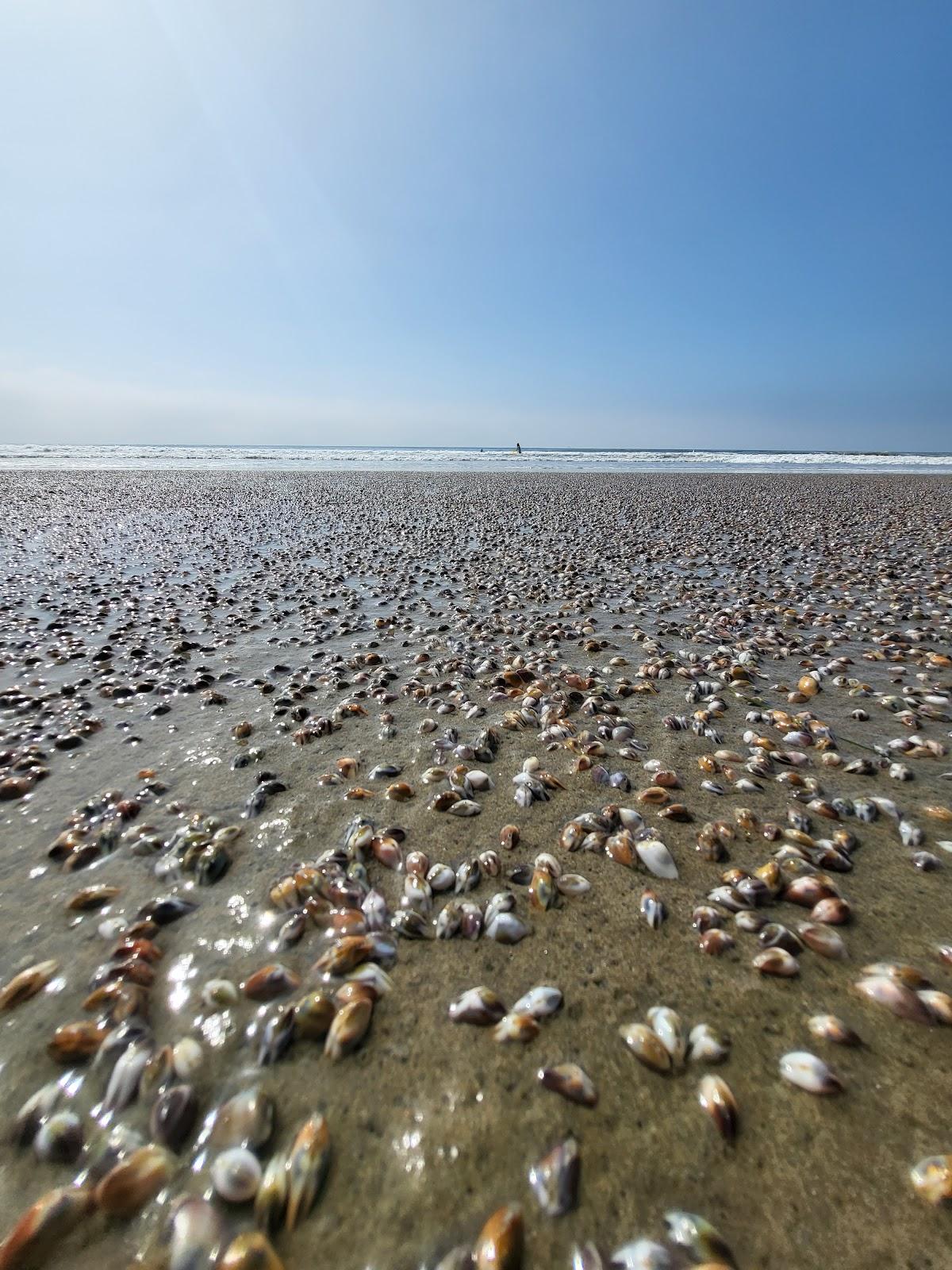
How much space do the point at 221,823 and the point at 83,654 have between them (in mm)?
3553

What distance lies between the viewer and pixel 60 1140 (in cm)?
151

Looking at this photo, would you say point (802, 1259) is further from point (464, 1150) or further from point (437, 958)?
point (437, 958)

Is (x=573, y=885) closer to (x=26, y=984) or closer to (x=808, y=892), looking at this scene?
(x=808, y=892)

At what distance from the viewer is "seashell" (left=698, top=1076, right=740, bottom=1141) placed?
1.51 meters

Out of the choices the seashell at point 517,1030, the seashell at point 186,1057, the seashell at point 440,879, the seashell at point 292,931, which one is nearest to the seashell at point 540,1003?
the seashell at point 517,1030

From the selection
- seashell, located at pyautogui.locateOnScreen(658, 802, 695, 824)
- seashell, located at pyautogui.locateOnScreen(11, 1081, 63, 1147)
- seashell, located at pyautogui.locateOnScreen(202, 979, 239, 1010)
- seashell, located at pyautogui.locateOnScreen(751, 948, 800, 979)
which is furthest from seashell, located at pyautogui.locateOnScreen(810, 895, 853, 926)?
seashell, located at pyautogui.locateOnScreen(11, 1081, 63, 1147)

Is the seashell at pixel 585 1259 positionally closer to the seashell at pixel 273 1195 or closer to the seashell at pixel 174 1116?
the seashell at pixel 273 1195

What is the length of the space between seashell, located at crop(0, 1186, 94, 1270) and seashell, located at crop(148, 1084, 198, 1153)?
0.17 metres

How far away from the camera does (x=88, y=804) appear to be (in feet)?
10.1

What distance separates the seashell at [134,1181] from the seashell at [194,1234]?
90 mm

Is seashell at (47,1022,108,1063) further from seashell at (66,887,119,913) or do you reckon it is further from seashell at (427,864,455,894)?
seashell at (427,864,455,894)

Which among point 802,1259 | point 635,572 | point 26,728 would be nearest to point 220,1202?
point 802,1259

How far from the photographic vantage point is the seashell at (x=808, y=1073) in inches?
63.2

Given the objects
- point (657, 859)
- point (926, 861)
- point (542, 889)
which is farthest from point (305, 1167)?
point (926, 861)
